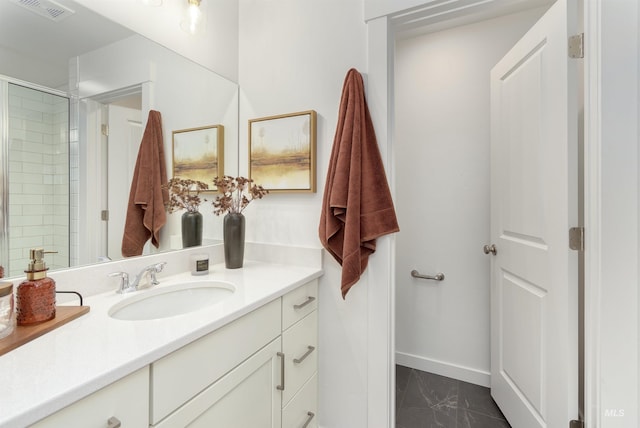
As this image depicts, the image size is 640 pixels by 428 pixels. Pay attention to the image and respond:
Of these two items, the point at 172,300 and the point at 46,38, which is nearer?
the point at 46,38

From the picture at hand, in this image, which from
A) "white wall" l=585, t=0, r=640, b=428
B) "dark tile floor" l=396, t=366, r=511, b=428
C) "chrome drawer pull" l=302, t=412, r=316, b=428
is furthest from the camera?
"dark tile floor" l=396, t=366, r=511, b=428

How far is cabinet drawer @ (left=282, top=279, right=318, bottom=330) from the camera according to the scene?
117cm

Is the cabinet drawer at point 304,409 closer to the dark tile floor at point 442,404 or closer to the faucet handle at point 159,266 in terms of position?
the dark tile floor at point 442,404

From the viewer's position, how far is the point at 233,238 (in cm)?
141

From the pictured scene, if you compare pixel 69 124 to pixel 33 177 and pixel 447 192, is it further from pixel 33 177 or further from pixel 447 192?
pixel 447 192

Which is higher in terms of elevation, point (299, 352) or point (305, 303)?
point (305, 303)

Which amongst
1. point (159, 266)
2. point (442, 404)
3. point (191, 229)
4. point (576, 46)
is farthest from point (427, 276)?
point (159, 266)

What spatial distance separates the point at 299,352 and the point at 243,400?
14.8 inches

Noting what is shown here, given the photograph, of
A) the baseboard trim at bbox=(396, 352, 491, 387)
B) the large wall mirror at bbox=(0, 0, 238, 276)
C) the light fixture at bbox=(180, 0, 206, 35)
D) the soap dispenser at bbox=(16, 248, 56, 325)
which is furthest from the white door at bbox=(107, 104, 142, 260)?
the baseboard trim at bbox=(396, 352, 491, 387)

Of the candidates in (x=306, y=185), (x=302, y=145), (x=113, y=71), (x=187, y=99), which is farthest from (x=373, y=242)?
(x=113, y=71)

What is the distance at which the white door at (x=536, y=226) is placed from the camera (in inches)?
44.2

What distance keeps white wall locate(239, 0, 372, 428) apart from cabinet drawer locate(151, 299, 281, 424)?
1.58ft

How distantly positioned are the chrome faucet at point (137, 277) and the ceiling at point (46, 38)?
2.22 ft

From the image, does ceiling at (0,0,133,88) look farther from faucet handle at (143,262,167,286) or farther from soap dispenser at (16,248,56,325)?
faucet handle at (143,262,167,286)
